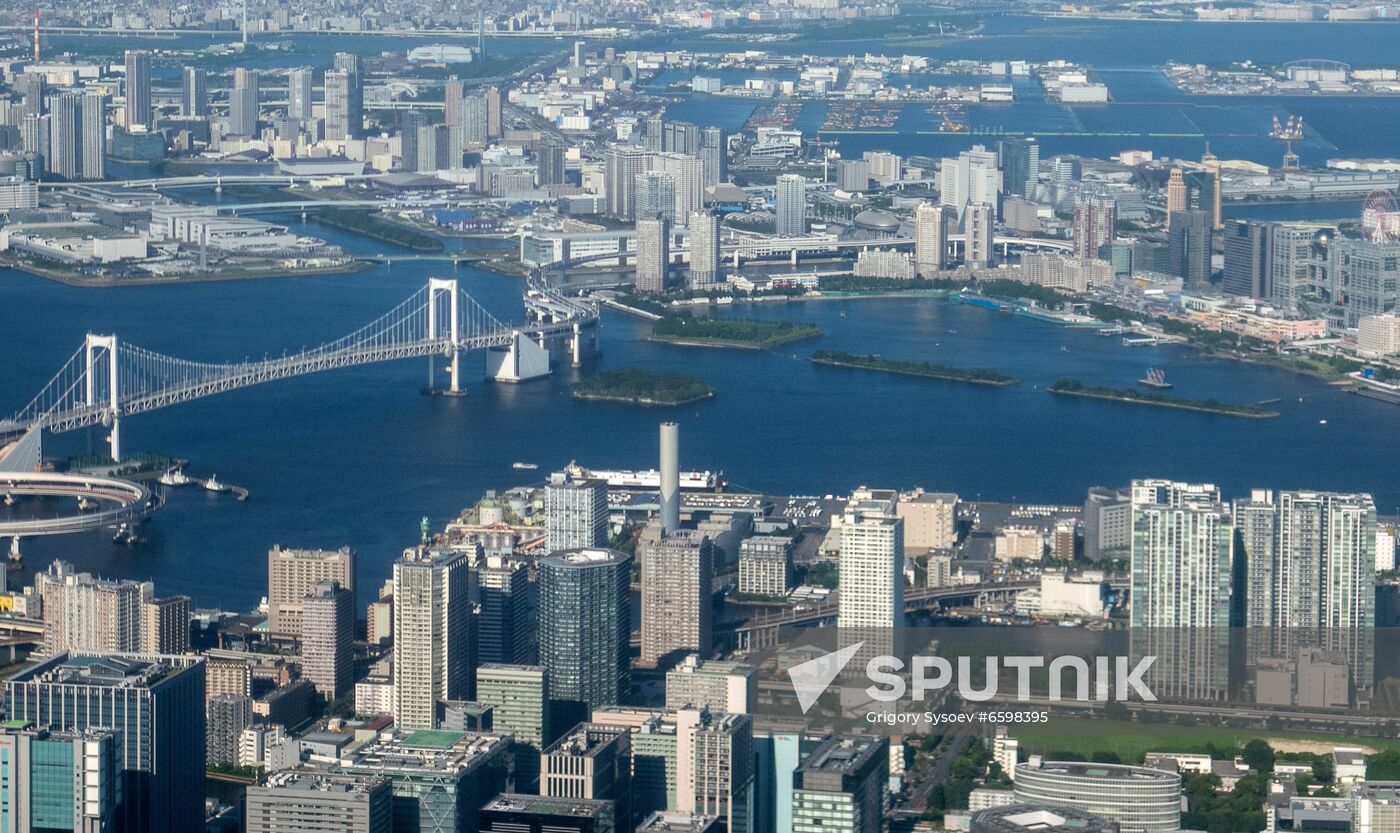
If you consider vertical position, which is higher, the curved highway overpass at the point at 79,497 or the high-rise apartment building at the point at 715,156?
the high-rise apartment building at the point at 715,156

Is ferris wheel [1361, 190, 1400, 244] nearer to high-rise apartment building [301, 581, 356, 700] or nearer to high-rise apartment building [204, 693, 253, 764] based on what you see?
high-rise apartment building [301, 581, 356, 700]

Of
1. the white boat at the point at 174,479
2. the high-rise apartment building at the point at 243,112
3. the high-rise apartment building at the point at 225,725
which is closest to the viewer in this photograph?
the high-rise apartment building at the point at 225,725

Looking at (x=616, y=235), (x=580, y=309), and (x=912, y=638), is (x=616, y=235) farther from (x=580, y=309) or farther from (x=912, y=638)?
(x=912, y=638)

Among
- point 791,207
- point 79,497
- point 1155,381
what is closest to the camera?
point 79,497

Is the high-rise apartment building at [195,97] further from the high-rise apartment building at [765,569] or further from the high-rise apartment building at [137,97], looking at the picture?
the high-rise apartment building at [765,569]

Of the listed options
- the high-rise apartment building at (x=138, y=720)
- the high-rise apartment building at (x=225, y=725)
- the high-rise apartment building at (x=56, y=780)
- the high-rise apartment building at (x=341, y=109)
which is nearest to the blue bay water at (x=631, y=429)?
the high-rise apartment building at (x=225, y=725)

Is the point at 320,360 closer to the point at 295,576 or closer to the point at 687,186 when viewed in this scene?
the point at 295,576

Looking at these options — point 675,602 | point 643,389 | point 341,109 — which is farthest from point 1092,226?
point 675,602
